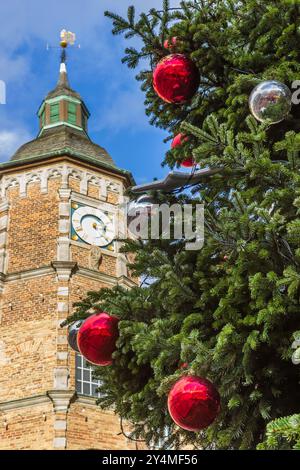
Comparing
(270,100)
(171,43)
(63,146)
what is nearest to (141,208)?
(270,100)

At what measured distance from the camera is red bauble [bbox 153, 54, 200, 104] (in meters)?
5.58

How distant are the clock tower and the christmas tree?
7.25 metres

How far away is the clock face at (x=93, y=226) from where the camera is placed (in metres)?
18.3

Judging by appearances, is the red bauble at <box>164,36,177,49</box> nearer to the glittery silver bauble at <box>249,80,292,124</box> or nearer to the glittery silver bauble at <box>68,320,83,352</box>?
the glittery silver bauble at <box>249,80,292,124</box>

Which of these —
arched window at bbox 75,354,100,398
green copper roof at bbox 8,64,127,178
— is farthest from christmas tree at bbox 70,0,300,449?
green copper roof at bbox 8,64,127,178

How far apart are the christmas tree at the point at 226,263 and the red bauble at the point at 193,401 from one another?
103 mm

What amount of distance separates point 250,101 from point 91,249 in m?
13.4

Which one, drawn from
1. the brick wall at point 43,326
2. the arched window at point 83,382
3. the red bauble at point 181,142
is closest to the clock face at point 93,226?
the brick wall at point 43,326

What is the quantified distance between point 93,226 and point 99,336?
13467mm

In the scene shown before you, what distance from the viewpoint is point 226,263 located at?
4836 mm

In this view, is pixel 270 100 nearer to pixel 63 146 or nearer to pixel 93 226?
pixel 93 226

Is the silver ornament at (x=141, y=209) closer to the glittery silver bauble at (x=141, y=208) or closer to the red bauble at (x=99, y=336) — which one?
the glittery silver bauble at (x=141, y=208)
